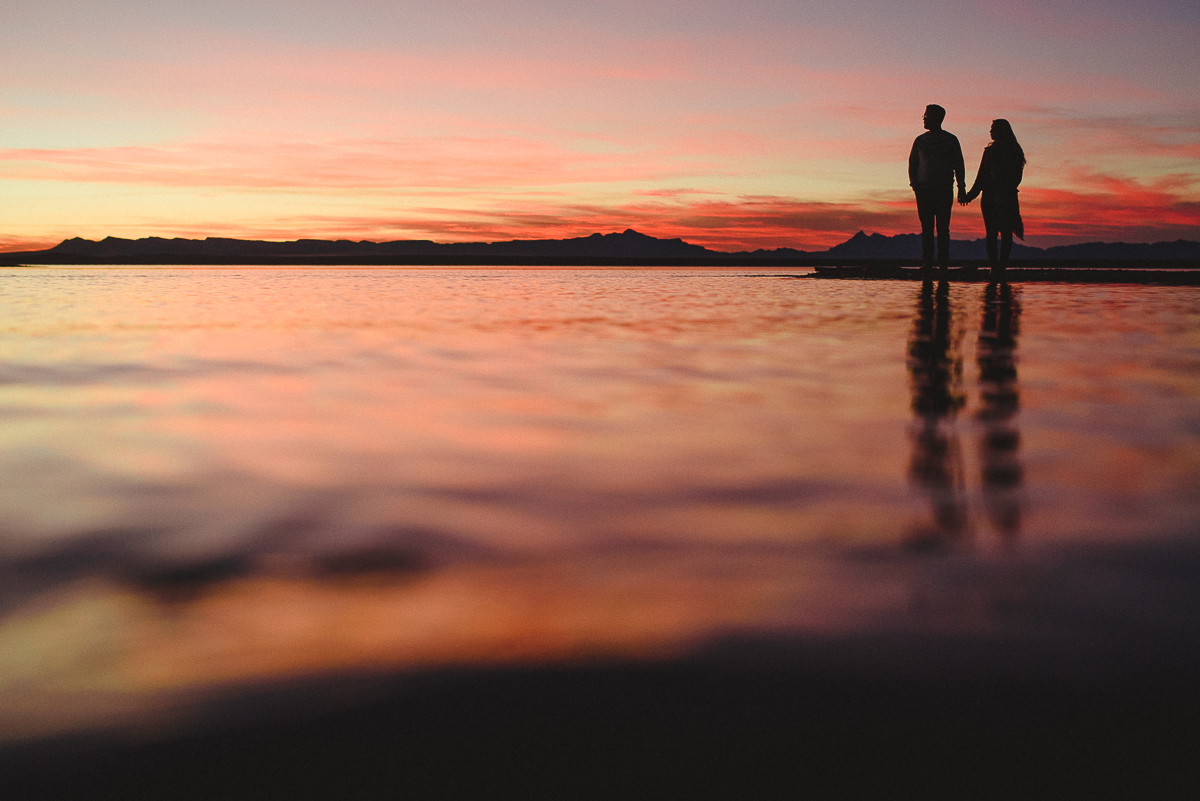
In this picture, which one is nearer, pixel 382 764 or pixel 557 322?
pixel 382 764

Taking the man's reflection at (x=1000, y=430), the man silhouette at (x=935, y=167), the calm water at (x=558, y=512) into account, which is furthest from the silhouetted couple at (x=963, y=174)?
the calm water at (x=558, y=512)

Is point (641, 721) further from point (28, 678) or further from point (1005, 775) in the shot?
point (28, 678)

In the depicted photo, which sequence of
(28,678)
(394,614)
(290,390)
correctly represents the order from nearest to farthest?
(28,678), (394,614), (290,390)

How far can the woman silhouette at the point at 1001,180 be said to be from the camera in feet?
44.3

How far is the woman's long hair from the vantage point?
1339 cm

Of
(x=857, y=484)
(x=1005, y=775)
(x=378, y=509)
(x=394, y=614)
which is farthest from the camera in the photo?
(x=857, y=484)

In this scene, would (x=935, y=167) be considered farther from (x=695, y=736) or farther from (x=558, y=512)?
(x=695, y=736)

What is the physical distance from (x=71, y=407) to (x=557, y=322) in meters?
5.07

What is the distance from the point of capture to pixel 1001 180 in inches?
533

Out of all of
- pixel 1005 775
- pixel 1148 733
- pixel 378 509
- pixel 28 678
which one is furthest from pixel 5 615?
pixel 1148 733

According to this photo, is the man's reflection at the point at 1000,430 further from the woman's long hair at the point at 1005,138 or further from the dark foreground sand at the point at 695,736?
the woman's long hair at the point at 1005,138

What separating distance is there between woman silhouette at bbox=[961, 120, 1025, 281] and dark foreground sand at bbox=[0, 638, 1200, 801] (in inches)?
540

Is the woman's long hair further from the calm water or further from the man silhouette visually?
the calm water

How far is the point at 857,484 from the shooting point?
8.16 ft
